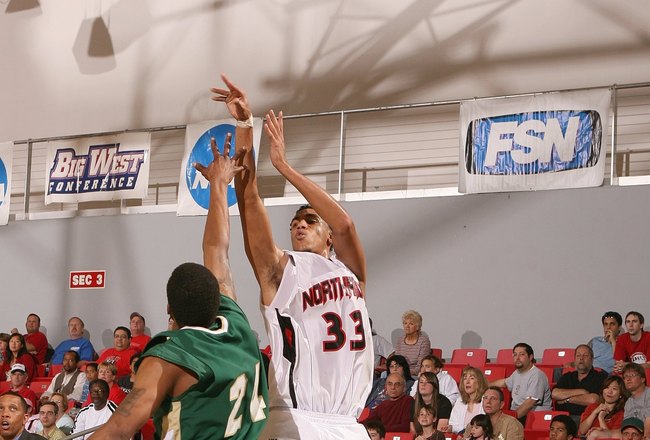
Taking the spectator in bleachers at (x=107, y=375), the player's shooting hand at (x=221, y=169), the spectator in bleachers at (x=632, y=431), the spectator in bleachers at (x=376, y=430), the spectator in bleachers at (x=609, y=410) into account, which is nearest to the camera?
the player's shooting hand at (x=221, y=169)

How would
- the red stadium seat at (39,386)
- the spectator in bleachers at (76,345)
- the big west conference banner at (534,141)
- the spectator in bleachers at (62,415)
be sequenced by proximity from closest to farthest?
the big west conference banner at (534,141)
the spectator in bleachers at (62,415)
the red stadium seat at (39,386)
the spectator in bleachers at (76,345)

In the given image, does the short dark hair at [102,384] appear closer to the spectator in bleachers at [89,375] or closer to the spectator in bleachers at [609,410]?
the spectator in bleachers at [89,375]

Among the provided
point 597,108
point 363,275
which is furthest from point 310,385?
point 597,108

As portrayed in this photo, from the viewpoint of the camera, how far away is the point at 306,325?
4.79 m

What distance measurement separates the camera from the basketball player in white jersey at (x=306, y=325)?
4746 millimetres

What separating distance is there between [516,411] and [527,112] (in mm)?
3432

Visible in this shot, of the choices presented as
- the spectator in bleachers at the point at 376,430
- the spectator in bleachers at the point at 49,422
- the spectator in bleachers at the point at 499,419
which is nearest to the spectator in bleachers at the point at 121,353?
the spectator in bleachers at the point at 49,422

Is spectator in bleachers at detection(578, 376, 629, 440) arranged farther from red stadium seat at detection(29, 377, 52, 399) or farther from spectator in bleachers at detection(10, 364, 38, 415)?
red stadium seat at detection(29, 377, 52, 399)

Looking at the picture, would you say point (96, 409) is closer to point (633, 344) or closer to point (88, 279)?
point (88, 279)

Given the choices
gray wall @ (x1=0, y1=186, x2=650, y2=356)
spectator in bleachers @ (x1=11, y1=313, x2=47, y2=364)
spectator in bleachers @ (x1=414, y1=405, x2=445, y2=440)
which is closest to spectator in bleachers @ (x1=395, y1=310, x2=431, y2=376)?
gray wall @ (x1=0, y1=186, x2=650, y2=356)

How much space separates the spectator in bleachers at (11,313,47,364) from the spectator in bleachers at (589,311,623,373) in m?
7.95

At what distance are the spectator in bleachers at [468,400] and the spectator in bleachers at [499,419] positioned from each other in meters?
0.31

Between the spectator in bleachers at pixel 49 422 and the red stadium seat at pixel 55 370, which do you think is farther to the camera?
the red stadium seat at pixel 55 370

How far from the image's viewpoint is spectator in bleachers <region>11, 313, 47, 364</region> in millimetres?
14688
